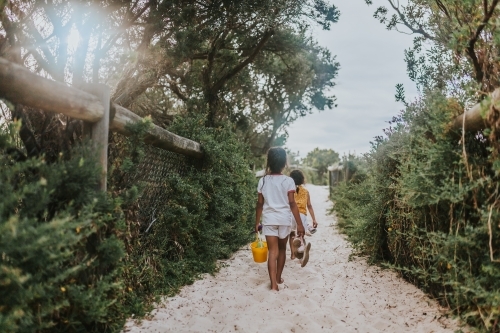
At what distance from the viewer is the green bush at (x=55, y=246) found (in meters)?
1.94

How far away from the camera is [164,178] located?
197 inches

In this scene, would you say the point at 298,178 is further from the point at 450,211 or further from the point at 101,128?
the point at 101,128

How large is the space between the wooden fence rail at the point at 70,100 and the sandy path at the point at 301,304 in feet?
4.80

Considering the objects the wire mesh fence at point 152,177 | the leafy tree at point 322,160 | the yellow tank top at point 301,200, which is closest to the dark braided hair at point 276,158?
the wire mesh fence at point 152,177

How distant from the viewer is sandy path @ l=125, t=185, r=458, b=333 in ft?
11.3

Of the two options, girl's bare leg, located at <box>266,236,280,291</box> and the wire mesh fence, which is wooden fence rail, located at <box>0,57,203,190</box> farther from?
girl's bare leg, located at <box>266,236,280,291</box>

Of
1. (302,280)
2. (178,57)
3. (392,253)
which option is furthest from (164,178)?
(178,57)

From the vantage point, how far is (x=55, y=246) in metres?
2.10

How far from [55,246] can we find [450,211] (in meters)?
2.77

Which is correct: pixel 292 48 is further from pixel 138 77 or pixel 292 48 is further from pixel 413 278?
pixel 413 278

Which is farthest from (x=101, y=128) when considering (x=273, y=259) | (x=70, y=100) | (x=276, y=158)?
(x=273, y=259)

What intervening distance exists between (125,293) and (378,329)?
7.02ft

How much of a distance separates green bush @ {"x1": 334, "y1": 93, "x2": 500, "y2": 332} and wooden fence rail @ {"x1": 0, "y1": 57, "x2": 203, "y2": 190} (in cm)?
248

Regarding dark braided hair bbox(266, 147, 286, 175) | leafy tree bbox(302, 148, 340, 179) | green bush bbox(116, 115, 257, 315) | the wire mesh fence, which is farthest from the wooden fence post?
leafy tree bbox(302, 148, 340, 179)
